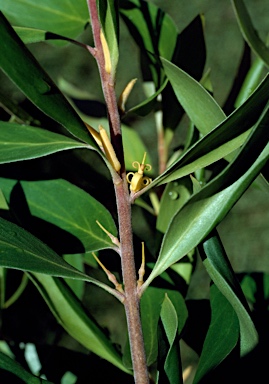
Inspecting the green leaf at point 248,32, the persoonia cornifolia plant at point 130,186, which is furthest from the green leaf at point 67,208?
the green leaf at point 248,32

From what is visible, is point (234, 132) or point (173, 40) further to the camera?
point (173, 40)

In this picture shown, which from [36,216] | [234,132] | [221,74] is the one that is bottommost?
[221,74]

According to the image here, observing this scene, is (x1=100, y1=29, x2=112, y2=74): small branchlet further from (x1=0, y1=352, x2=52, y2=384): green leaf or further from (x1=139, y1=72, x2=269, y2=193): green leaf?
(x1=0, y1=352, x2=52, y2=384): green leaf

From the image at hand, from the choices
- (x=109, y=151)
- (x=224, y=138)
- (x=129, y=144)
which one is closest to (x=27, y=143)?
(x=109, y=151)

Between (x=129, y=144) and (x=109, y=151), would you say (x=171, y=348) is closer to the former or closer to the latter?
(x=109, y=151)

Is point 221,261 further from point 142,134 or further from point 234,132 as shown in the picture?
point 142,134

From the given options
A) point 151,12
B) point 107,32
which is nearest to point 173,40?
point 151,12

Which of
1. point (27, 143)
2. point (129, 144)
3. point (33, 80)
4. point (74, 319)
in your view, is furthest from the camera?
point (129, 144)

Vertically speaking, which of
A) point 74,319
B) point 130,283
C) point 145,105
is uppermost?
point 145,105
